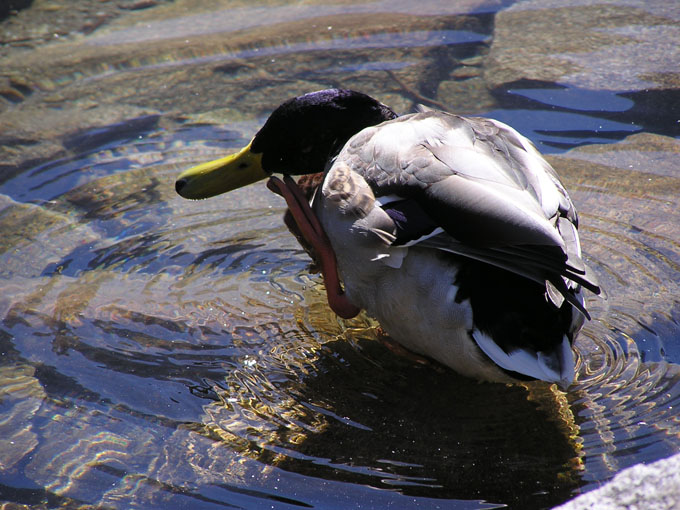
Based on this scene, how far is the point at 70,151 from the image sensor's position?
16.3ft

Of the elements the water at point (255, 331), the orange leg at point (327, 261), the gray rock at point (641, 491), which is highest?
the gray rock at point (641, 491)

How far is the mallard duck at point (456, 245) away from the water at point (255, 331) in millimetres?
259

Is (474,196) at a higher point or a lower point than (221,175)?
higher

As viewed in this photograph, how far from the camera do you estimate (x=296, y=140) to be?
3.68 metres

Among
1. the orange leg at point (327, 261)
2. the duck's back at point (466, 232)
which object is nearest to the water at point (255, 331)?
the orange leg at point (327, 261)

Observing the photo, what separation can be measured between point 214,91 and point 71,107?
978mm

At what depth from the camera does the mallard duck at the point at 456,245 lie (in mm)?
2525

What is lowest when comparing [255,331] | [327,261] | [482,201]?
[255,331]

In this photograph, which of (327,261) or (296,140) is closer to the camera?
(327,261)

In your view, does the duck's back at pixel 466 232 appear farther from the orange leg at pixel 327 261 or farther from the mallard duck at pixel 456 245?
the orange leg at pixel 327 261

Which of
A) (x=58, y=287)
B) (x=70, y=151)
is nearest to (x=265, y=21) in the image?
(x=70, y=151)

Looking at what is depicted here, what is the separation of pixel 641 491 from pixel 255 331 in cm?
185

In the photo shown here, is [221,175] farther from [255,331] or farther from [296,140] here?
[255,331]

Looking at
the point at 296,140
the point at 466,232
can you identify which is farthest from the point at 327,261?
the point at 466,232
